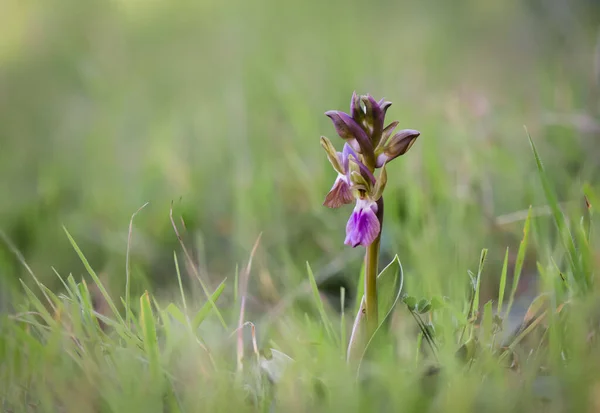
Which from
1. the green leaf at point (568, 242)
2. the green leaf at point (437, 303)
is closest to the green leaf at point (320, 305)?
the green leaf at point (437, 303)

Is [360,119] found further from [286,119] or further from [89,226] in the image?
[286,119]

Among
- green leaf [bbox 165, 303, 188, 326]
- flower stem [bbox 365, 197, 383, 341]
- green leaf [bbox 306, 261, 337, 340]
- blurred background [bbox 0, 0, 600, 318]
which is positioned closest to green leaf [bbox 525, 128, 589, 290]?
blurred background [bbox 0, 0, 600, 318]

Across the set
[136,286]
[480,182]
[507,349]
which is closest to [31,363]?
[136,286]

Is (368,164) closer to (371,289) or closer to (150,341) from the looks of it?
(371,289)

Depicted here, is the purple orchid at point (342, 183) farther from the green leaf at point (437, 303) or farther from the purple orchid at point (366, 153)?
the green leaf at point (437, 303)

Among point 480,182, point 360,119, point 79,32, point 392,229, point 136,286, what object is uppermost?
point 79,32

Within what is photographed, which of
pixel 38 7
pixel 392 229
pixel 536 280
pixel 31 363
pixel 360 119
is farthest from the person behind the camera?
pixel 38 7

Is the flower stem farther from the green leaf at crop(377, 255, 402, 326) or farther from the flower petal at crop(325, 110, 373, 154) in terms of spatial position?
the flower petal at crop(325, 110, 373, 154)
